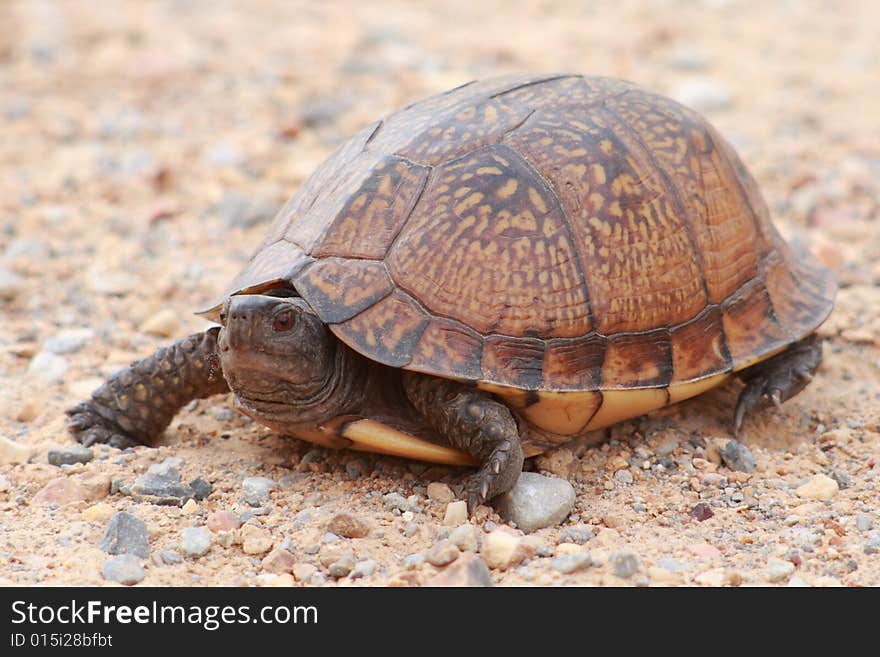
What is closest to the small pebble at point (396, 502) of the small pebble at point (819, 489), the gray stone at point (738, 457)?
the gray stone at point (738, 457)

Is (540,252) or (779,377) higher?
(540,252)

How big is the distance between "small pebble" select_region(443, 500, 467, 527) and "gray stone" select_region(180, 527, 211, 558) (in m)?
0.72

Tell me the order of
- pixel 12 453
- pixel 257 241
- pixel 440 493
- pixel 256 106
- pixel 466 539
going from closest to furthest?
pixel 466 539
pixel 440 493
pixel 12 453
pixel 257 241
pixel 256 106

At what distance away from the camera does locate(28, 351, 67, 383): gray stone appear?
4129 mm

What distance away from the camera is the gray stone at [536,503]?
3.17 meters

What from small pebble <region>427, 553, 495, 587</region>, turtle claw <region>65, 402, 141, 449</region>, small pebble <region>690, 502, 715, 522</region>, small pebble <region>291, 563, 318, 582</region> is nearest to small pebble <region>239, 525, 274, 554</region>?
small pebble <region>291, 563, 318, 582</region>

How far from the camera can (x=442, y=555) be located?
2.85m

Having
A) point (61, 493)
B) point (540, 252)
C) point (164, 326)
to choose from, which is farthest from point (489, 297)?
point (164, 326)

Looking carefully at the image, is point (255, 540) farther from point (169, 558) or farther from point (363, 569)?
point (363, 569)

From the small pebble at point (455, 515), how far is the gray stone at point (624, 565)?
20.8 inches

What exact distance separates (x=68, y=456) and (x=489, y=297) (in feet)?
5.08

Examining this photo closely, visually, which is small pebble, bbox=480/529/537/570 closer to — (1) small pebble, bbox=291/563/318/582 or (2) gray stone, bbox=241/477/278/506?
(1) small pebble, bbox=291/563/318/582
